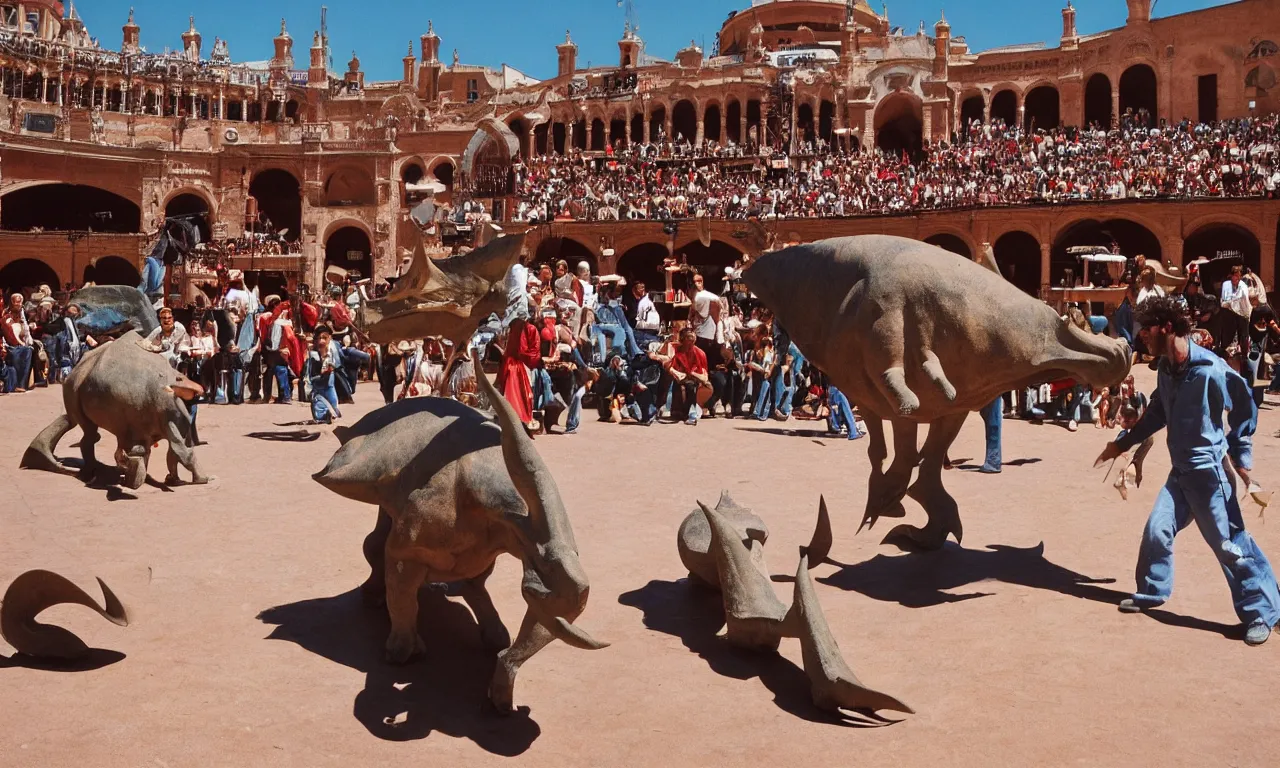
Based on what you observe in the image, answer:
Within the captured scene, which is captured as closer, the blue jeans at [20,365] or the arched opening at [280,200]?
the blue jeans at [20,365]

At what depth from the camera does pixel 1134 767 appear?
4.63 m

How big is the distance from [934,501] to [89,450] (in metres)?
6.91

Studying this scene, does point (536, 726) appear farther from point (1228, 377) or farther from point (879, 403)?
point (1228, 377)

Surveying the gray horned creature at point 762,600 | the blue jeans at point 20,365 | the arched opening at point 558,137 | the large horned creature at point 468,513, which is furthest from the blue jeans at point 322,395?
the arched opening at point 558,137

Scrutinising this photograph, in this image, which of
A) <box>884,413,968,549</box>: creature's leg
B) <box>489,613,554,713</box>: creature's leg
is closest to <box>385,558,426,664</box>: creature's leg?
<box>489,613,554,713</box>: creature's leg

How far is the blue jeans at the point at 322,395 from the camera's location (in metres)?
13.7

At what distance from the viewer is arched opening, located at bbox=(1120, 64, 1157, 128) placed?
42.4 metres

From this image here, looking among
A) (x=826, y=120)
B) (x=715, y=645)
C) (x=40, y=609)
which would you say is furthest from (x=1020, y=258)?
(x=40, y=609)

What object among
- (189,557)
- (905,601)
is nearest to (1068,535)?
(905,601)

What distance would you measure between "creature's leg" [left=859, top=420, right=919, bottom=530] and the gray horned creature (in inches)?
19.0

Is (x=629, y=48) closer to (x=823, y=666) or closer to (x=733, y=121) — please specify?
(x=733, y=121)

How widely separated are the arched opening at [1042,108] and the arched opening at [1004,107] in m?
0.58

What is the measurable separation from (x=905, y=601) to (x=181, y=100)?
57234 mm

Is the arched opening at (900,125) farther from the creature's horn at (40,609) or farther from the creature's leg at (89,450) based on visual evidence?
the creature's horn at (40,609)
